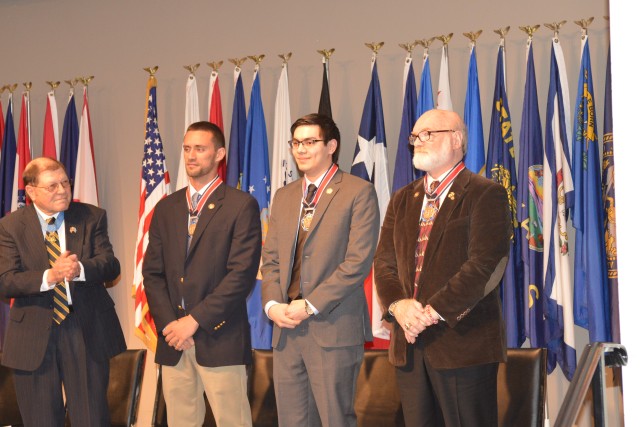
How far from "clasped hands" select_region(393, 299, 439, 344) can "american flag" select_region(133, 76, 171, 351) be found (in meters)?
2.79

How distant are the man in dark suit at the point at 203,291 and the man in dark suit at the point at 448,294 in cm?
92

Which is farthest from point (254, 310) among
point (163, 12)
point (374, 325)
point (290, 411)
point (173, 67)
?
point (163, 12)

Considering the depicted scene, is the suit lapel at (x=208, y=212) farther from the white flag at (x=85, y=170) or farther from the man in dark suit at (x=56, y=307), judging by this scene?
the white flag at (x=85, y=170)

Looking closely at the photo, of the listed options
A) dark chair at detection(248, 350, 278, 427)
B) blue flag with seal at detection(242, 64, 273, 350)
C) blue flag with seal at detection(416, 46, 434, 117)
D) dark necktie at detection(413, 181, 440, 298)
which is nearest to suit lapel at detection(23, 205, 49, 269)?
dark chair at detection(248, 350, 278, 427)

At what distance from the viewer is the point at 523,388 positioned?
4.23 meters

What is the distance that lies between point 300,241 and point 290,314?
1.33ft

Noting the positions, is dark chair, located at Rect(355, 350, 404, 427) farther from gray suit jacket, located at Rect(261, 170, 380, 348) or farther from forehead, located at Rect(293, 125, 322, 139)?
forehead, located at Rect(293, 125, 322, 139)

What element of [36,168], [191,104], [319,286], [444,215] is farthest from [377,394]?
[191,104]

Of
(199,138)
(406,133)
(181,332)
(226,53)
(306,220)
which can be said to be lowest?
(181,332)

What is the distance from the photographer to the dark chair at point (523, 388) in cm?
419

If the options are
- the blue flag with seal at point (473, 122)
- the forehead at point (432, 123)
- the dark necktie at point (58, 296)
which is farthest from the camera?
the blue flag with seal at point (473, 122)

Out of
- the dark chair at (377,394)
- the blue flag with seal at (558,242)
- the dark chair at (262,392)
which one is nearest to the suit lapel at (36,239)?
the dark chair at (262,392)

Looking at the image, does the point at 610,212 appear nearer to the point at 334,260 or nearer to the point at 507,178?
the point at 507,178

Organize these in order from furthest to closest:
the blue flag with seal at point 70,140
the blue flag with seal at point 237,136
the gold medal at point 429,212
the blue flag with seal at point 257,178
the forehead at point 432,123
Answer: the blue flag with seal at point 70,140, the blue flag with seal at point 237,136, the blue flag with seal at point 257,178, the forehead at point 432,123, the gold medal at point 429,212
